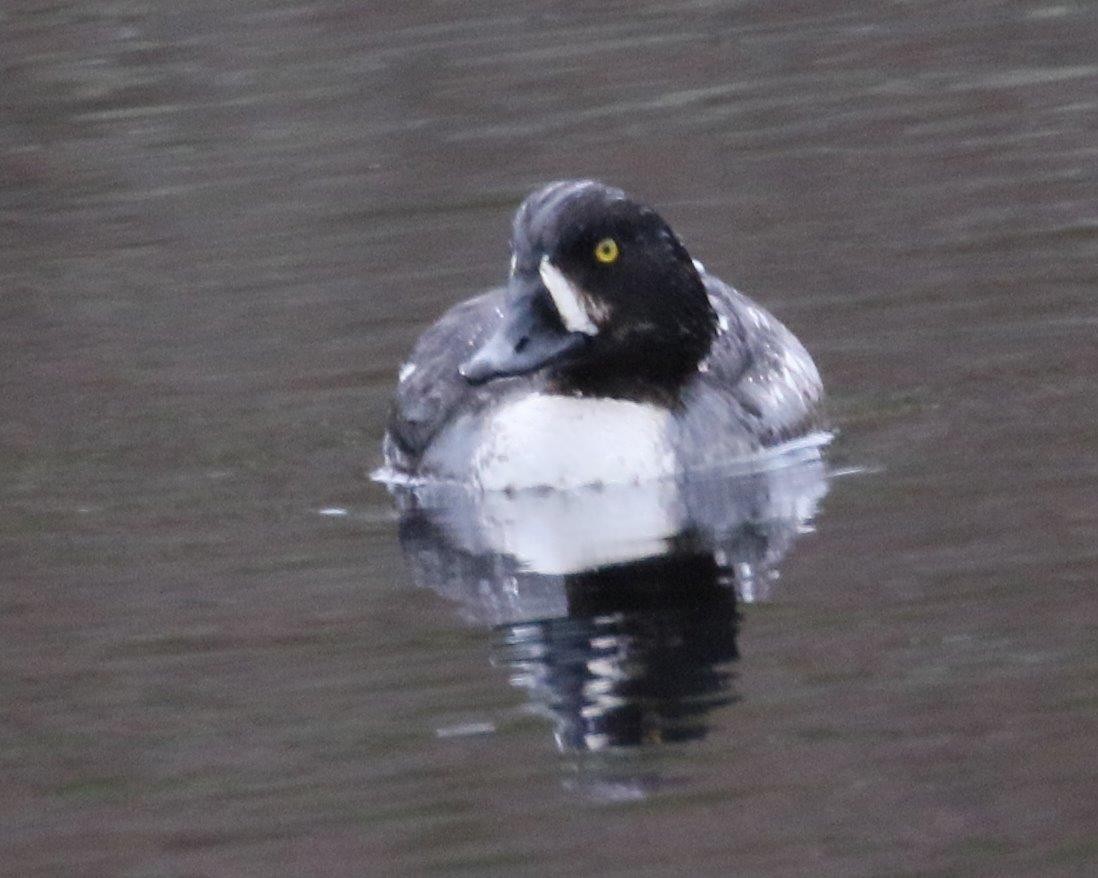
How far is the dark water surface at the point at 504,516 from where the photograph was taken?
23.3 ft

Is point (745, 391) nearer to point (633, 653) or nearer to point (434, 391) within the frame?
point (434, 391)

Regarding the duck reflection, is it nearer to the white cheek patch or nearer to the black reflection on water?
the black reflection on water

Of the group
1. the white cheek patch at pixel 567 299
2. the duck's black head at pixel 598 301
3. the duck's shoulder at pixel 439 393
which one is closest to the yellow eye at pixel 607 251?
the duck's black head at pixel 598 301

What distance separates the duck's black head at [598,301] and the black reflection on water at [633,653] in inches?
43.8

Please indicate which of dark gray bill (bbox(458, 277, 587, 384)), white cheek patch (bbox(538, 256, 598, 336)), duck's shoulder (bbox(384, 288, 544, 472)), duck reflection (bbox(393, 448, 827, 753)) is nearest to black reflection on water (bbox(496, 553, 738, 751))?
duck reflection (bbox(393, 448, 827, 753))

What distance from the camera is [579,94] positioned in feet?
55.7

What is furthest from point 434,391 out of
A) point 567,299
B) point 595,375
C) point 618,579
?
point 618,579

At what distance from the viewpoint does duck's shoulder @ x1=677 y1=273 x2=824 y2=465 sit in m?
10.6

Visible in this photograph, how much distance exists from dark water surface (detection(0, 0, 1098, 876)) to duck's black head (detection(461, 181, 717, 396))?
635 mm

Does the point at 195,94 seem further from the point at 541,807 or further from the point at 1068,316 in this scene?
the point at 541,807

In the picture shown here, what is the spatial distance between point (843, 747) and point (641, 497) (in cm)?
308

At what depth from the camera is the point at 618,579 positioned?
29.9 feet

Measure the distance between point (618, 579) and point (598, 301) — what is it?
153cm

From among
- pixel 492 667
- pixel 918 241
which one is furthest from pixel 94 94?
pixel 492 667
